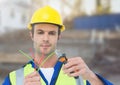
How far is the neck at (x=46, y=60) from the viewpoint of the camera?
5.11 feet

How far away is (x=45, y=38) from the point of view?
1522 millimetres

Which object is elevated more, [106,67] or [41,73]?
[41,73]

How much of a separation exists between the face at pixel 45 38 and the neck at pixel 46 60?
0.09ft

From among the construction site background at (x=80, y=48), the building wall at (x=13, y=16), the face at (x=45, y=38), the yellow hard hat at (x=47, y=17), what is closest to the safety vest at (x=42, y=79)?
the face at (x=45, y=38)

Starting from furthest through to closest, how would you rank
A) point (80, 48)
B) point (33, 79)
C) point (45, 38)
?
1. point (80, 48)
2. point (45, 38)
3. point (33, 79)

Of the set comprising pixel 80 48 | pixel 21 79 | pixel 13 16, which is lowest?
pixel 80 48

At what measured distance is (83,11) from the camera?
6.07 metres

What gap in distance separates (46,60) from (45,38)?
0.11m

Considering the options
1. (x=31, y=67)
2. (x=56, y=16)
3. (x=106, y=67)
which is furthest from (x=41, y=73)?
(x=106, y=67)

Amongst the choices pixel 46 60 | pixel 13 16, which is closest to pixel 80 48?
pixel 13 16

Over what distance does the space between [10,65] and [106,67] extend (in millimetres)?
1833

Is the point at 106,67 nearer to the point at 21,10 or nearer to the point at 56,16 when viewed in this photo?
the point at 21,10

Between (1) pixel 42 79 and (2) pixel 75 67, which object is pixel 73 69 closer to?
(2) pixel 75 67

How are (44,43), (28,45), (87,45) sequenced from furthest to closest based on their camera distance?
(87,45)
(28,45)
(44,43)
